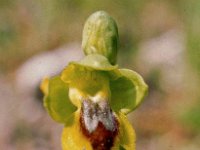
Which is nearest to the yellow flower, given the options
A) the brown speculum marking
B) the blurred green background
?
the brown speculum marking

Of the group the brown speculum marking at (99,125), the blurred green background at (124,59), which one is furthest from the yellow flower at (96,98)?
the blurred green background at (124,59)

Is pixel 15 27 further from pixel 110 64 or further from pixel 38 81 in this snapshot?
pixel 110 64

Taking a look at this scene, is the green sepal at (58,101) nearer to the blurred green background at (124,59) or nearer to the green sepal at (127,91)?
the green sepal at (127,91)

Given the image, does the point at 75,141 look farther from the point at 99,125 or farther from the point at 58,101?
the point at 58,101

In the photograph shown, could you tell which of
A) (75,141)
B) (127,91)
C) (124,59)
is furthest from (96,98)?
(124,59)

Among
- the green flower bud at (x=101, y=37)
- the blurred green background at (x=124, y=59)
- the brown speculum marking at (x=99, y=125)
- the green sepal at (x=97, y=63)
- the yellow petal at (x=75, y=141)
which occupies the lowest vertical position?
the blurred green background at (x=124, y=59)

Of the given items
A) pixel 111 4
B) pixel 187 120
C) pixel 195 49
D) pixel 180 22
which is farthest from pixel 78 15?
pixel 187 120
